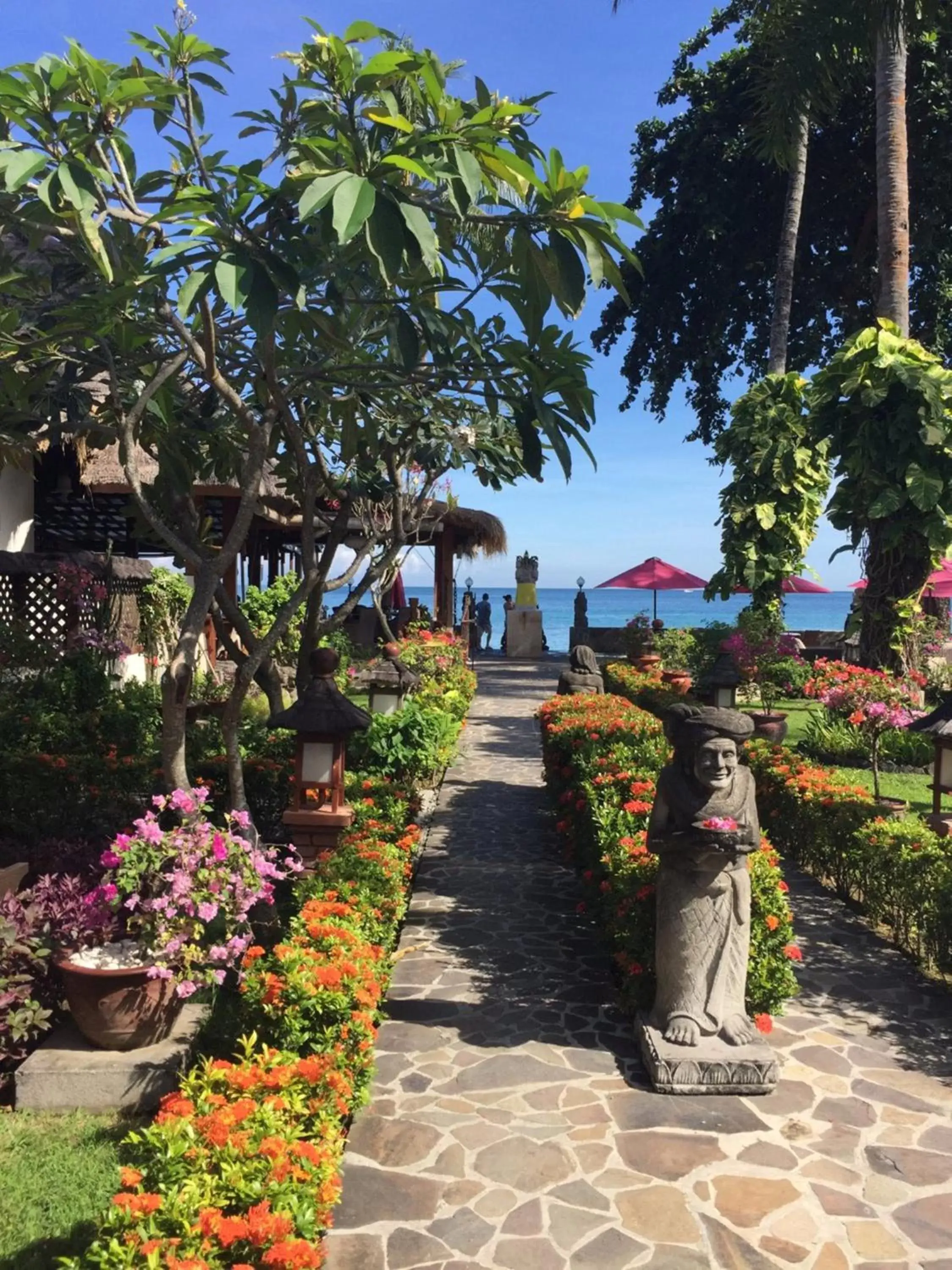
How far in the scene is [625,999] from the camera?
17.5ft

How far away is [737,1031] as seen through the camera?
15.4ft

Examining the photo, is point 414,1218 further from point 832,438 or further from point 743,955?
point 832,438

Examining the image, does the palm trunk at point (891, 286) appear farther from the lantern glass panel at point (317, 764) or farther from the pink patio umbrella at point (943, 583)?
the lantern glass panel at point (317, 764)

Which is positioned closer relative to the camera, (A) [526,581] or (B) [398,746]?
(B) [398,746]

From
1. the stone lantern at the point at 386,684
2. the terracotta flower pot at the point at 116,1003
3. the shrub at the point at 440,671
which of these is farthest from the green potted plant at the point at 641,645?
the terracotta flower pot at the point at 116,1003

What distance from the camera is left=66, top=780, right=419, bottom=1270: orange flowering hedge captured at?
2.62 meters

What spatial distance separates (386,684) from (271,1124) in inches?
290

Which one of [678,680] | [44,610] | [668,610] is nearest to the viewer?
[44,610]

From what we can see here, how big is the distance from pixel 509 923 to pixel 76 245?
5255 millimetres

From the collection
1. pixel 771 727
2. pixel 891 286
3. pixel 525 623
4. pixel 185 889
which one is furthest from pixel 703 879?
pixel 525 623

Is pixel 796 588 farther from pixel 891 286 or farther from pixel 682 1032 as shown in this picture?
pixel 682 1032

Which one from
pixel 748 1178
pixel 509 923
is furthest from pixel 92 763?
pixel 748 1178

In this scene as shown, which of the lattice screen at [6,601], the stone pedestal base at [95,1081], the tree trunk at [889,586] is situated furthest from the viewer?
the tree trunk at [889,586]

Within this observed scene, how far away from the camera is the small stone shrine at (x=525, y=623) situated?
2853 cm
